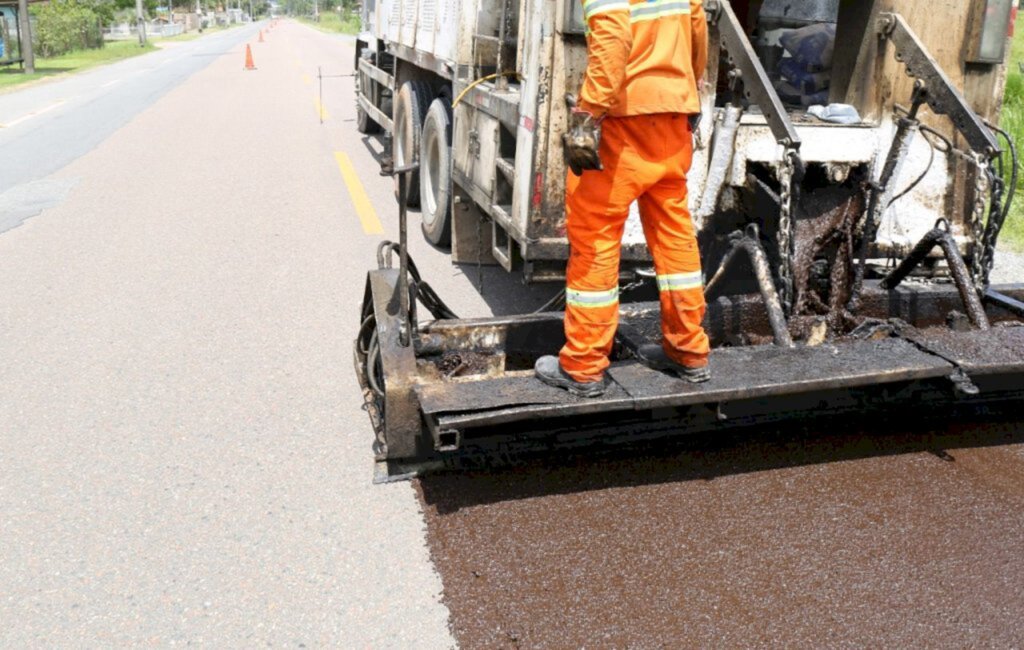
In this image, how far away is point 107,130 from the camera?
15102 millimetres

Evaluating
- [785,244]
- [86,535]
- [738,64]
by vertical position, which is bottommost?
[86,535]

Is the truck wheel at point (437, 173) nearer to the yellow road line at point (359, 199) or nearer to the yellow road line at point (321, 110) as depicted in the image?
the yellow road line at point (359, 199)

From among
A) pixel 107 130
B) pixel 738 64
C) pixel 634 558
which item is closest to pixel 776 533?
pixel 634 558

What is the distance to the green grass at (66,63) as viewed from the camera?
26.7 meters

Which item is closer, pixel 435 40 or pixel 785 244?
pixel 785 244

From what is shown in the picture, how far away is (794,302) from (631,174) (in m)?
1.40

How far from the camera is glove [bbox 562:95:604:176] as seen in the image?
137 inches

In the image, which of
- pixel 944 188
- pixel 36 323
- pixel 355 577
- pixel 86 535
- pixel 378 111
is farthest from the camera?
pixel 378 111

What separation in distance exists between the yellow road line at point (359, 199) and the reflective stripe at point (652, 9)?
5.24 meters

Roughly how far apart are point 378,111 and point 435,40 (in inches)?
159

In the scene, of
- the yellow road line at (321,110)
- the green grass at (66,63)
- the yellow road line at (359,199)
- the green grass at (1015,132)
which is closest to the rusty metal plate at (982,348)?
the green grass at (1015,132)

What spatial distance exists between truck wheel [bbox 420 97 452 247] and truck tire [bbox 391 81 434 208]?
15 cm

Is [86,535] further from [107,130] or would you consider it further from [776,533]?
[107,130]

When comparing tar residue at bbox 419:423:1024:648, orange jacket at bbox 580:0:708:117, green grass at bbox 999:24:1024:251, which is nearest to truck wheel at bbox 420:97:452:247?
orange jacket at bbox 580:0:708:117
